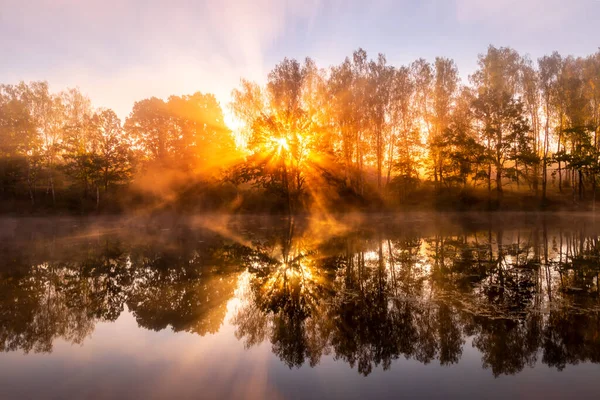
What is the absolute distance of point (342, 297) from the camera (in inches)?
411

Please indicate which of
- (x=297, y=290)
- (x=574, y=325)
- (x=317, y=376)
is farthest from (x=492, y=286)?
(x=317, y=376)

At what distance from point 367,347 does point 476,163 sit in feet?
138

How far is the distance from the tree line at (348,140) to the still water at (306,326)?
88.6 ft

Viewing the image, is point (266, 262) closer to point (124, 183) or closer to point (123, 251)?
point (123, 251)

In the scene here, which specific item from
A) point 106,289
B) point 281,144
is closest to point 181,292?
point 106,289

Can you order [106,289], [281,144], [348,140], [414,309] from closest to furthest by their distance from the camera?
[414,309], [106,289], [281,144], [348,140]

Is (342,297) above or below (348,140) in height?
below

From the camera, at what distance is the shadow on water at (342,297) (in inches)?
287

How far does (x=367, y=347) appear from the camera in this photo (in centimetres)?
720

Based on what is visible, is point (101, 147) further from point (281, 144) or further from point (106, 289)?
point (106, 289)

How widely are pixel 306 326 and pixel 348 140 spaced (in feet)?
132

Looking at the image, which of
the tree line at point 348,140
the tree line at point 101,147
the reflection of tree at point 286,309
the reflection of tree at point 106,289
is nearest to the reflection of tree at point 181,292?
the reflection of tree at point 106,289

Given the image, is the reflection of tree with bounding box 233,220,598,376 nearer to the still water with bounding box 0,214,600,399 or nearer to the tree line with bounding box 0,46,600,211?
the still water with bounding box 0,214,600,399

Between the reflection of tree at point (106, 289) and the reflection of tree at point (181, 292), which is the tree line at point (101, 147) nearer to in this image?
the reflection of tree at point (106, 289)
